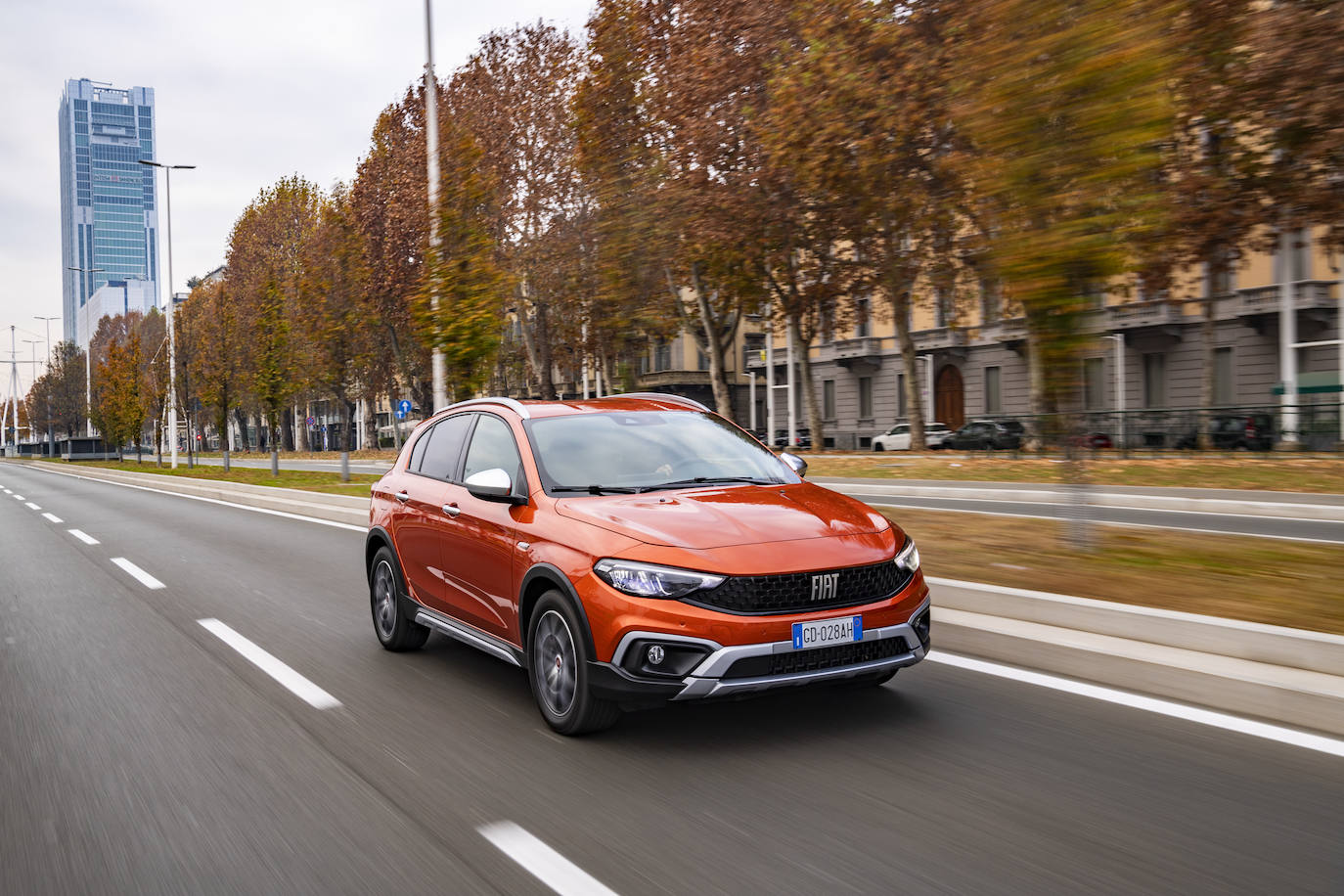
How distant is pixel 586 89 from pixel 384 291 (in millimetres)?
18403

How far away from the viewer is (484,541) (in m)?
5.75

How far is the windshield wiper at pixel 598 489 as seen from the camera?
213 inches

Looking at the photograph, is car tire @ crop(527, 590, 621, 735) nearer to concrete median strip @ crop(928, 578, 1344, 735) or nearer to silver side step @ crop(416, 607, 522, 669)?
silver side step @ crop(416, 607, 522, 669)

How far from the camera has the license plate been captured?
15.1ft

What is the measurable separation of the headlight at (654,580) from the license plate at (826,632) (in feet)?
1.31

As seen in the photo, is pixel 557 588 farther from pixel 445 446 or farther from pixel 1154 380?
pixel 1154 380

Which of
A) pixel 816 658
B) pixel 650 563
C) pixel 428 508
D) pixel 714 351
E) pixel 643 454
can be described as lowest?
pixel 816 658

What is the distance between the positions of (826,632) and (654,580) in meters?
0.74

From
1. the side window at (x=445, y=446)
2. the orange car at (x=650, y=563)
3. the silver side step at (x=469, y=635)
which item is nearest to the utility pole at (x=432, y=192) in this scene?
the side window at (x=445, y=446)

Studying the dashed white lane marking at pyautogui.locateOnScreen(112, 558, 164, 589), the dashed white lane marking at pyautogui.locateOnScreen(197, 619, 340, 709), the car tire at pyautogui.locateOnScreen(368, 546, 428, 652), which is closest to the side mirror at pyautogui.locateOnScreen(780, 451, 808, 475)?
the car tire at pyautogui.locateOnScreen(368, 546, 428, 652)

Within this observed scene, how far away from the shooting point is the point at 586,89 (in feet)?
99.0

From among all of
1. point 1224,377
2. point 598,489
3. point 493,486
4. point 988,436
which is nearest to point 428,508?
point 493,486

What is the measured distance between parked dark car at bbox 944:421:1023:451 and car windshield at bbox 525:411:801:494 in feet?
114

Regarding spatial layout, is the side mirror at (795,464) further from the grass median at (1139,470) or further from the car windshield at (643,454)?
the grass median at (1139,470)
